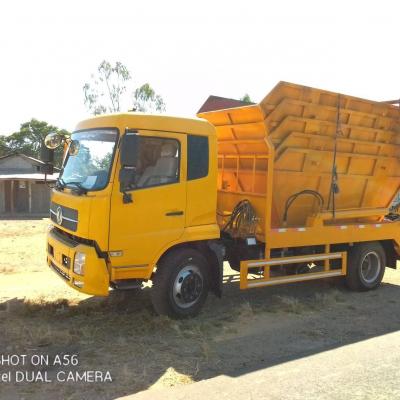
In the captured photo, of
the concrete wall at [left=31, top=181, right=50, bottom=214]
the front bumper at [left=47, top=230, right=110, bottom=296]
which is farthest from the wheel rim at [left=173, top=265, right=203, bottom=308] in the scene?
the concrete wall at [left=31, top=181, right=50, bottom=214]

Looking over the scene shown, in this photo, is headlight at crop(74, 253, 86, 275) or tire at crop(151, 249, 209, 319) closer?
headlight at crop(74, 253, 86, 275)

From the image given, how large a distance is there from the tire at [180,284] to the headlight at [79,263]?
94 centimetres

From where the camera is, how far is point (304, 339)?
5.52m

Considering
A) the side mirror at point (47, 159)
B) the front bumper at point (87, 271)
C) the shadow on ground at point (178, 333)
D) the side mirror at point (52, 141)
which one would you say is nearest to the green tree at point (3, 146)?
the side mirror at point (47, 159)

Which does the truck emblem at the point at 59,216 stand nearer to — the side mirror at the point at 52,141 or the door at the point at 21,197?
the side mirror at the point at 52,141

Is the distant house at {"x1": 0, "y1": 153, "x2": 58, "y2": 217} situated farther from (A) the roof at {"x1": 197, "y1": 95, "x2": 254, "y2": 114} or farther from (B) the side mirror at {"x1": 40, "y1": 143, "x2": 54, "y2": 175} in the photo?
(B) the side mirror at {"x1": 40, "y1": 143, "x2": 54, "y2": 175}

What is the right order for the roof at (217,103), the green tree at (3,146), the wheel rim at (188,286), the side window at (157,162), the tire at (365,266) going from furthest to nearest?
the green tree at (3,146) → the roof at (217,103) → the tire at (365,266) → the wheel rim at (188,286) → the side window at (157,162)

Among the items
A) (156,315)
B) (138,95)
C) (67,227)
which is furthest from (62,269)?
(138,95)

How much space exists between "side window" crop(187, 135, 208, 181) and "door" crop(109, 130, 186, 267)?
0.10 metres

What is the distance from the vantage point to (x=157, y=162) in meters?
5.68

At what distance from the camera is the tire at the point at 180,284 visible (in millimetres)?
5758

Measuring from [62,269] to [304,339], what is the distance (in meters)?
3.08

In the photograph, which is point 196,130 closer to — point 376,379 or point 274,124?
point 274,124

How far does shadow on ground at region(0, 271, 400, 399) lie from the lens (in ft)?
14.6
